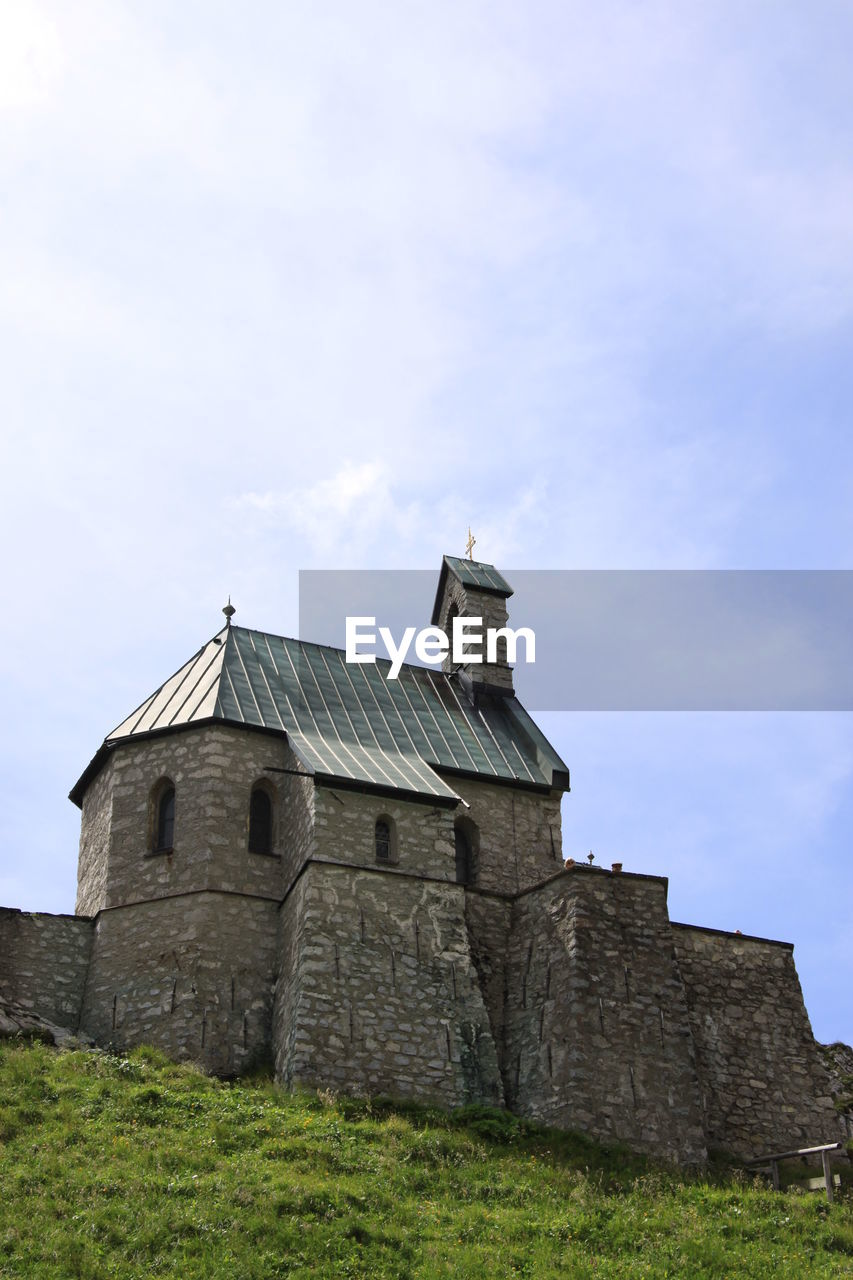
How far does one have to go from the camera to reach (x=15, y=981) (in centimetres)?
3150

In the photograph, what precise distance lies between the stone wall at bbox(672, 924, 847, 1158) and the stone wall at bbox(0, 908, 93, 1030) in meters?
12.8

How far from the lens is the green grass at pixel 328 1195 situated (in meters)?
21.4

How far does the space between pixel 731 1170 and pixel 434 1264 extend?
906 cm

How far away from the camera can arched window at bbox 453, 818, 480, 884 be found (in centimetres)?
→ 3556

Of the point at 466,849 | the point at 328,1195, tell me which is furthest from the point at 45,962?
the point at 328,1195

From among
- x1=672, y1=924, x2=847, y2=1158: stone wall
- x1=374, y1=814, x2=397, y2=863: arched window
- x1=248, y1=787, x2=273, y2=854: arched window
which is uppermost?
x1=248, y1=787, x2=273, y2=854: arched window

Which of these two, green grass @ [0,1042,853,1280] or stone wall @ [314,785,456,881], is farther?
stone wall @ [314,785,456,881]

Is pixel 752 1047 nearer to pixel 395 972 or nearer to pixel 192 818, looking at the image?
pixel 395 972

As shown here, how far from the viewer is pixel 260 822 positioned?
3375cm

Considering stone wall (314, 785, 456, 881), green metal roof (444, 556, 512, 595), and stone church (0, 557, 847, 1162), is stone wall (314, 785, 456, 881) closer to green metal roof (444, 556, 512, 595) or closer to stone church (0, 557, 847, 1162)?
stone church (0, 557, 847, 1162)

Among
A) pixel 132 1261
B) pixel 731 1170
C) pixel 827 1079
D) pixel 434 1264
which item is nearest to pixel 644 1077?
pixel 731 1170

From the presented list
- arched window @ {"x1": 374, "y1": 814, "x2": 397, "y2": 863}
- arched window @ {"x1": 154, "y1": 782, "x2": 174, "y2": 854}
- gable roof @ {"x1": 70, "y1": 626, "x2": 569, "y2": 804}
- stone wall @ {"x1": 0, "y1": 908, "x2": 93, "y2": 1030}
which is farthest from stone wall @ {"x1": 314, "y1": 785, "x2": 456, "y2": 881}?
stone wall @ {"x1": 0, "y1": 908, "x2": 93, "y2": 1030}

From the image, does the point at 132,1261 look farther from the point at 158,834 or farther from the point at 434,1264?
the point at 158,834

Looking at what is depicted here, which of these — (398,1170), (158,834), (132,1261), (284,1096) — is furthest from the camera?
(158,834)
